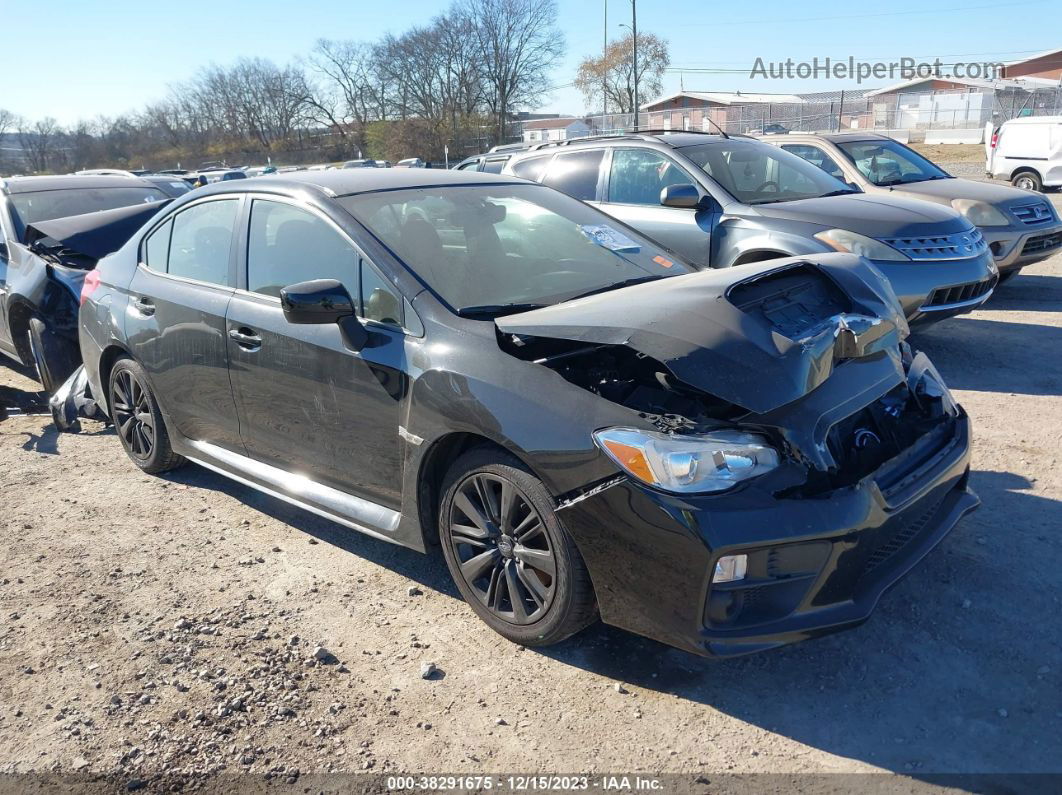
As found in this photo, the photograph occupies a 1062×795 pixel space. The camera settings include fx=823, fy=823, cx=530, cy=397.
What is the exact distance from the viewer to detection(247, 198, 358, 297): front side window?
355 cm

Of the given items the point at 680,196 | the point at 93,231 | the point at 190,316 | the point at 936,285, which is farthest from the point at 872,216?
the point at 93,231

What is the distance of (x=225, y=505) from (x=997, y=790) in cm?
384

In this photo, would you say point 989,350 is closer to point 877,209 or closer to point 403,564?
point 877,209

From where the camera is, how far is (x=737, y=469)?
2590 mm

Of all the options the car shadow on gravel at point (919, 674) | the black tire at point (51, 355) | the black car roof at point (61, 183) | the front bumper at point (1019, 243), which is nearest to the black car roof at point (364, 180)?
the car shadow on gravel at point (919, 674)

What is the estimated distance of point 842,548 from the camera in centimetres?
259

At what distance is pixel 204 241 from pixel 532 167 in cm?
422

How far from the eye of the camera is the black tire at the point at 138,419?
4.79 metres

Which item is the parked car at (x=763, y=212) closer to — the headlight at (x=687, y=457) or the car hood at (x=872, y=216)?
the car hood at (x=872, y=216)

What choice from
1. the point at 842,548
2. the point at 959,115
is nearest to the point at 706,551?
the point at 842,548

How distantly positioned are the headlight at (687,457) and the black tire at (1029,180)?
19.0 meters

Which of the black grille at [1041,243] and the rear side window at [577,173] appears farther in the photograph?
the black grille at [1041,243]

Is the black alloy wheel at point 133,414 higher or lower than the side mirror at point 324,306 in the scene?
lower

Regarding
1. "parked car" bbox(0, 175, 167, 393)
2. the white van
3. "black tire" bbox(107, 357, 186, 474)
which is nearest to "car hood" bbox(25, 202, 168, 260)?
"parked car" bbox(0, 175, 167, 393)
